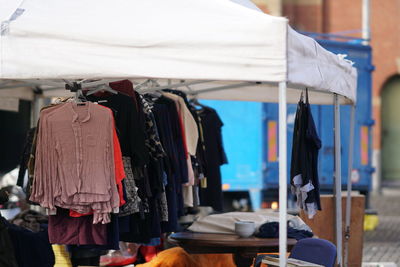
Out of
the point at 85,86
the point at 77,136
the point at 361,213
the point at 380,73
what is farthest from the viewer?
the point at 380,73

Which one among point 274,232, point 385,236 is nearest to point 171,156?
point 274,232

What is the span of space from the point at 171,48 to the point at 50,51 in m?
0.79

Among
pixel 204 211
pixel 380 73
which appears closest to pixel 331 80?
pixel 204 211

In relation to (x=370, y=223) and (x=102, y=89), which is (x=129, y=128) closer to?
(x=102, y=89)

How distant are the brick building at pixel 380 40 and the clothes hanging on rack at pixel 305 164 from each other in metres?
17.6

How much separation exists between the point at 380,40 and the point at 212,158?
16.9 metres

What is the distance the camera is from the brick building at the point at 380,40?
80.3 feet

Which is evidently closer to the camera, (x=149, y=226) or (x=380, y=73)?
(x=149, y=226)

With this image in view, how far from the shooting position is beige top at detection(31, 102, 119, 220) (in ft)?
20.2

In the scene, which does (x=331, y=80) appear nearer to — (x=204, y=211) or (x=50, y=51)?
(x=50, y=51)

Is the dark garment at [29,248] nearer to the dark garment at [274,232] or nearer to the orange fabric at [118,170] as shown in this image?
the orange fabric at [118,170]

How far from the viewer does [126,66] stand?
215 inches

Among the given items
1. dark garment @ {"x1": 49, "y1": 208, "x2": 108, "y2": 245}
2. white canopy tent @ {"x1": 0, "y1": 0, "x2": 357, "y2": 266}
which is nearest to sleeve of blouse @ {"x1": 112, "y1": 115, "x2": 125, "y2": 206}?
dark garment @ {"x1": 49, "y1": 208, "x2": 108, "y2": 245}

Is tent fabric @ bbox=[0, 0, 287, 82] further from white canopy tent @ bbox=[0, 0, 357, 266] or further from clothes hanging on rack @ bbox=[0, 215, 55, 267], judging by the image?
clothes hanging on rack @ bbox=[0, 215, 55, 267]
